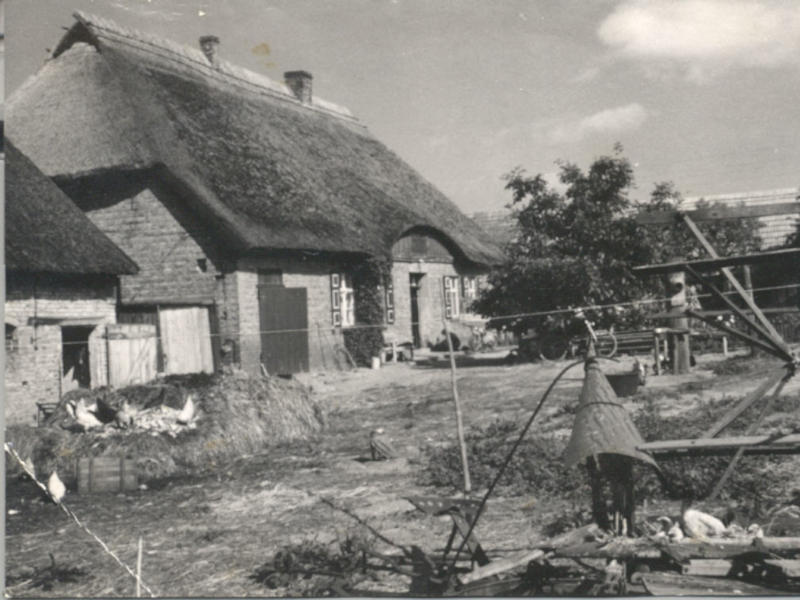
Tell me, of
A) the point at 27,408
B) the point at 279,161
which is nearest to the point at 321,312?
the point at 279,161

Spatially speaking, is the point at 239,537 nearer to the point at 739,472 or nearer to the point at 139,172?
the point at 739,472

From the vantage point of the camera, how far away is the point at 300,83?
88.0 feet

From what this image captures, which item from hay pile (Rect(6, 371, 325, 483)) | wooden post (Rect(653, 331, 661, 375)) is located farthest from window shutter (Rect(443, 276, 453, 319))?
hay pile (Rect(6, 371, 325, 483))

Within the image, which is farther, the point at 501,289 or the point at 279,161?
the point at 279,161

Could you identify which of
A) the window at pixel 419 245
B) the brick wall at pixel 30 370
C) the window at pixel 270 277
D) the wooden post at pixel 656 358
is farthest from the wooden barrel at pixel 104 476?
the window at pixel 419 245

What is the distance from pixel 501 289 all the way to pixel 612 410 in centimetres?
1403

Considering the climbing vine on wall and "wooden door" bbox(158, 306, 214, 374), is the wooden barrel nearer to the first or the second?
"wooden door" bbox(158, 306, 214, 374)

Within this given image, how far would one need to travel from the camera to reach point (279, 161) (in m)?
20.2

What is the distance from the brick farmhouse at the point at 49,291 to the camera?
38.0 feet

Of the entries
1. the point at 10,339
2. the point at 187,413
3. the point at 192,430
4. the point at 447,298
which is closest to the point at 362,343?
the point at 447,298

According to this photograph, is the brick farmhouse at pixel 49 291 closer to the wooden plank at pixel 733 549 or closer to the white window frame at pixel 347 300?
the white window frame at pixel 347 300

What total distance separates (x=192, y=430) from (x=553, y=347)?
34.1ft

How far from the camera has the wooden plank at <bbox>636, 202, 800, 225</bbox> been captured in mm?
5517

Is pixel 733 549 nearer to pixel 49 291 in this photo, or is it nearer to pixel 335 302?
pixel 49 291
